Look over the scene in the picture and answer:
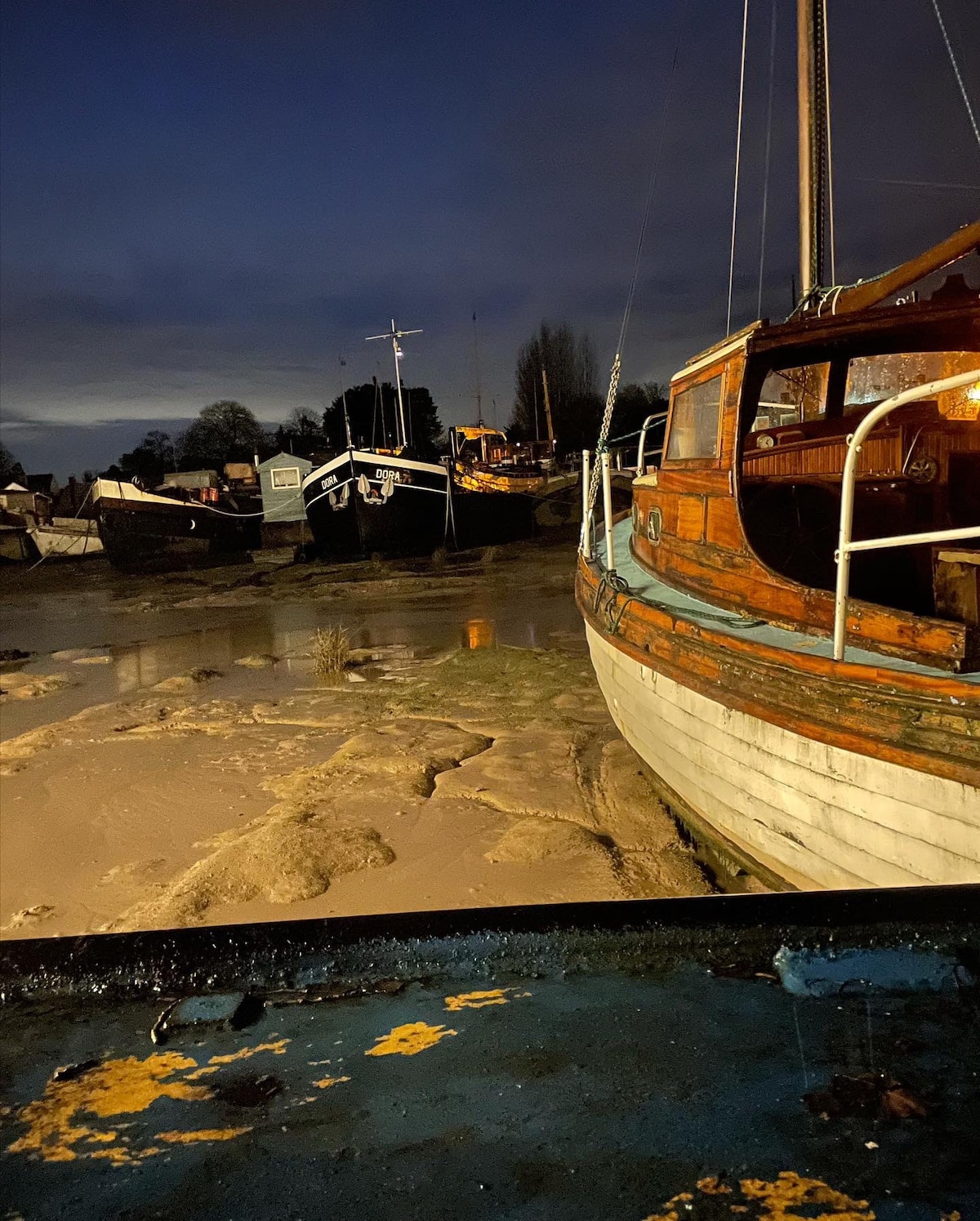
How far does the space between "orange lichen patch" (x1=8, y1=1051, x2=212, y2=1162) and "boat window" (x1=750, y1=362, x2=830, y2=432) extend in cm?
590

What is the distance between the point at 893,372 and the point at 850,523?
4.10 m

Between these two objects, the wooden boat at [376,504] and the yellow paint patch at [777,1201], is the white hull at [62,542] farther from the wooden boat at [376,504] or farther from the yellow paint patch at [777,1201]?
the yellow paint patch at [777,1201]

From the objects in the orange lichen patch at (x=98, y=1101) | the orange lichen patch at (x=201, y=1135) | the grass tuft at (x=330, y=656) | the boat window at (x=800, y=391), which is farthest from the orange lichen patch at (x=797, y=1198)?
the grass tuft at (x=330, y=656)

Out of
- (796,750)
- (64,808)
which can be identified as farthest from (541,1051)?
(64,808)

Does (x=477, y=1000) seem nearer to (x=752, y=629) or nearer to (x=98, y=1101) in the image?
(x=98, y=1101)

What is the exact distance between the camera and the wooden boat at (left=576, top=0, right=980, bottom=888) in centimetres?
306

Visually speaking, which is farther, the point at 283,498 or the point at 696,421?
the point at 283,498

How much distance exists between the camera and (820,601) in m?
3.86

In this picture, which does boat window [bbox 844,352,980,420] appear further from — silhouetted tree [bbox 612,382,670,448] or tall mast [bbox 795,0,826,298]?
silhouetted tree [bbox 612,382,670,448]

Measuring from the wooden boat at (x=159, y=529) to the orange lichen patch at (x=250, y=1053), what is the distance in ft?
87.6

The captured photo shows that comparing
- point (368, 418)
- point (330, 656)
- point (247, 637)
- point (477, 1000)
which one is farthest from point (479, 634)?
point (368, 418)

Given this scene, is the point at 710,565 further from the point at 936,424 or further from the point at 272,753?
the point at 272,753

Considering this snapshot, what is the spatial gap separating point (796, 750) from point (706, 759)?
2.81ft

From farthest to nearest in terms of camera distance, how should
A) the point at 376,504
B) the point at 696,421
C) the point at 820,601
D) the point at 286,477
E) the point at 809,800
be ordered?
the point at 286,477
the point at 376,504
the point at 696,421
the point at 820,601
the point at 809,800
